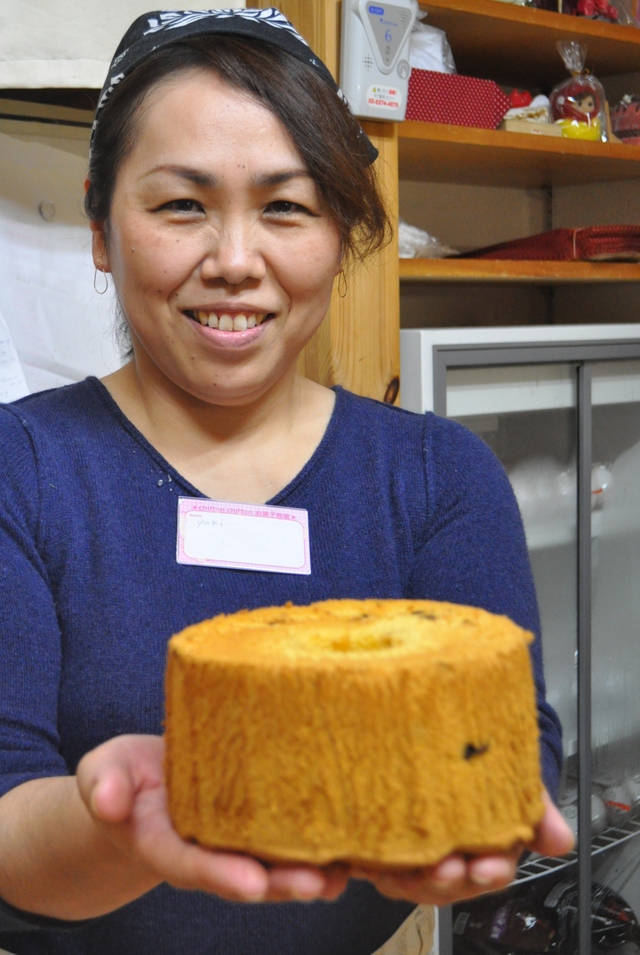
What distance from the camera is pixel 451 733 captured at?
556 mm

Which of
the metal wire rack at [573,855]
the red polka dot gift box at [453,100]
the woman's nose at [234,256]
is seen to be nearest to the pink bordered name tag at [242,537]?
the woman's nose at [234,256]

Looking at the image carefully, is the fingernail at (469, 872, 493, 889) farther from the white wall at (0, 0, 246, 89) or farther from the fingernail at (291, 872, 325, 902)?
the white wall at (0, 0, 246, 89)

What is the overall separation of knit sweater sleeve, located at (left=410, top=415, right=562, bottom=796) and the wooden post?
709 millimetres

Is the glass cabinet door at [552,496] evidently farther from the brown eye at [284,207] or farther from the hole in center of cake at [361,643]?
the hole in center of cake at [361,643]

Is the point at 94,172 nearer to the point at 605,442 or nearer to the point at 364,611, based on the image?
the point at 364,611

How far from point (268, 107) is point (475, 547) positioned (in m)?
0.50

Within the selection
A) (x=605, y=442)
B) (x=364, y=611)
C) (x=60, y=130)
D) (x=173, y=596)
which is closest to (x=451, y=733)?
(x=364, y=611)

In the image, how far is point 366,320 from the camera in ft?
5.95

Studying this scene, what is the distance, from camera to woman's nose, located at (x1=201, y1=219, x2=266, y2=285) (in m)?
0.92

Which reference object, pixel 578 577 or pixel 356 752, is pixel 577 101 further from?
pixel 356 752

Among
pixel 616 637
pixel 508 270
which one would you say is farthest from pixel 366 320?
pixel 616 637

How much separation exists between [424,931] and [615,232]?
1581 mm

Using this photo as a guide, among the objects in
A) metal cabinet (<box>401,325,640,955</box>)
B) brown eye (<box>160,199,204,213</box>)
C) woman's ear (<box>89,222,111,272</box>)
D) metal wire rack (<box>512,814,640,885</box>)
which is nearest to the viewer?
brown eye (<box>160,199,204,213</box>)

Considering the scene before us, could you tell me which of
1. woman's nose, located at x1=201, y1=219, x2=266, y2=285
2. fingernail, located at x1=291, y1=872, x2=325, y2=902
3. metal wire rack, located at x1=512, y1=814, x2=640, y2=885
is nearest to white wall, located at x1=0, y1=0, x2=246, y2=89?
woman's nose, located at x1=201, y1=219, x2=266, y2=285
